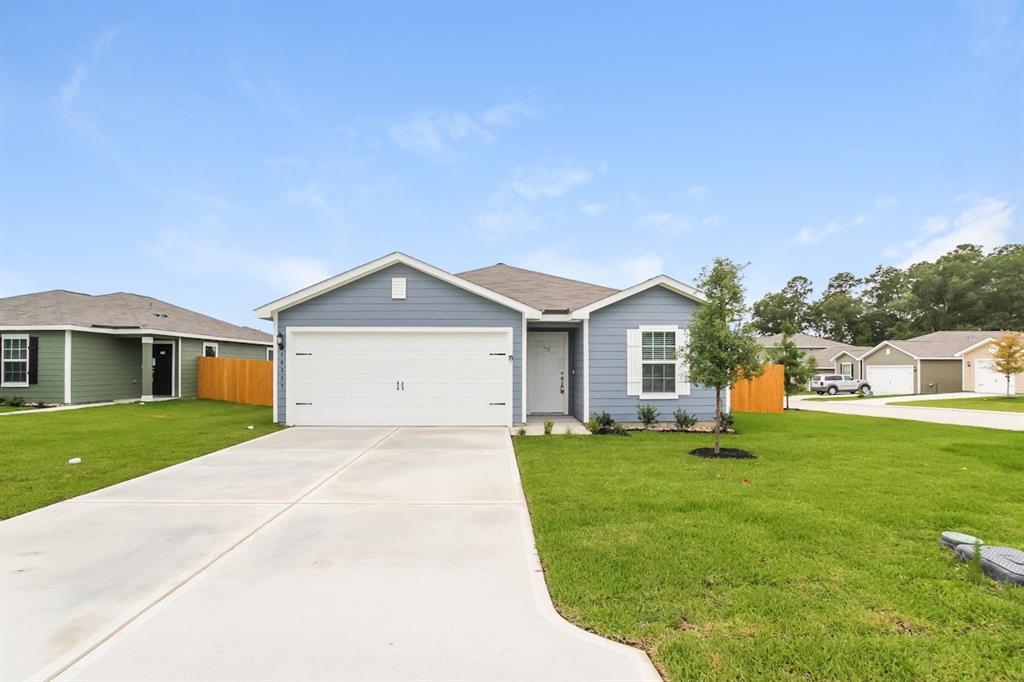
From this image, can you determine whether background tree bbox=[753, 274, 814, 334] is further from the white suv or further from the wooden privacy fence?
the wooden privacy fence

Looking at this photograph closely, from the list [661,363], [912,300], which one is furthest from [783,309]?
[661,363]

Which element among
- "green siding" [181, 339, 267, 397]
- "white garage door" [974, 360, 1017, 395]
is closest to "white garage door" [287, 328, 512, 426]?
"green siding" [181, 339, 267, 397]

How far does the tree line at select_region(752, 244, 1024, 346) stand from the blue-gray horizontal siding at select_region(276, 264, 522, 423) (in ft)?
112

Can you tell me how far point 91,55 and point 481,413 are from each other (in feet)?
46.9

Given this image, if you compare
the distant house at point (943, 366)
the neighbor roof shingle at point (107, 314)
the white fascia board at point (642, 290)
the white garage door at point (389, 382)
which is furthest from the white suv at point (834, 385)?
the neighbor roof shingle at point (107, 314)

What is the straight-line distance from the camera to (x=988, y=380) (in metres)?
30.8

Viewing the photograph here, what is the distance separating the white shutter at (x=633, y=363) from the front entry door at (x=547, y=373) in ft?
6.60

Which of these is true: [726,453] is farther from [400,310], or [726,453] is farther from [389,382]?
[400,310]

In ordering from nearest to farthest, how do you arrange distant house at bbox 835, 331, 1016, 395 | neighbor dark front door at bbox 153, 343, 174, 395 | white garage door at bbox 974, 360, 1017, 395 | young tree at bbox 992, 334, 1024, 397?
neighbor dark front door at bbox 153, 343, 174, 395 → young tree at bbox 992, 334, 1024, 397 → white garage door at bbox 974, 360, 1017, 395 → distant house at bbox 835, 331, 1016, 395

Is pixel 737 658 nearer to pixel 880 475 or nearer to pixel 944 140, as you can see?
pixel 880 475

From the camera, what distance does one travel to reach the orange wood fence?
53.4 feet

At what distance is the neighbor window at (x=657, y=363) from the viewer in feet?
37.0

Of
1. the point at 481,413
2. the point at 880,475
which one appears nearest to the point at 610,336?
the point at 481,413

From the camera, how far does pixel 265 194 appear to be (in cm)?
1667
